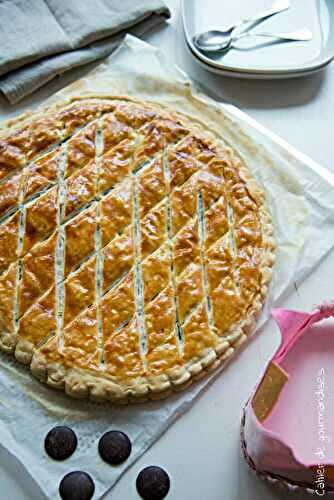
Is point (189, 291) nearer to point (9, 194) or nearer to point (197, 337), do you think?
point (197, 337)

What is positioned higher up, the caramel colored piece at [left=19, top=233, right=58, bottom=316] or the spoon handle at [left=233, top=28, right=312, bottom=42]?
the caramel colored piece at [left=19, top=233, right=58, bottom=316]

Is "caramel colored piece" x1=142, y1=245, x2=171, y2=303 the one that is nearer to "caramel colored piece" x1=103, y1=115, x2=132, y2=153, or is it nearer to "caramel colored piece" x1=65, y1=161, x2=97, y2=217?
"caramel colored piece" x1=65, y1=161, x2=97, y2=217

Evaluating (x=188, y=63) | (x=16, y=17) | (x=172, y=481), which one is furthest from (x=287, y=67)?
(x=172, y=481)

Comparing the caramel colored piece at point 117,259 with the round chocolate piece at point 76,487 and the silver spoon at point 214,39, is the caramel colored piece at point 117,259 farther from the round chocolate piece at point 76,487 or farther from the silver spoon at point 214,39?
the silver spoon at point 214,39

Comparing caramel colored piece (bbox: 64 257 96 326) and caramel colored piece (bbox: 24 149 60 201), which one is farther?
caramel colored piece (bbox: 24 149 60 201)

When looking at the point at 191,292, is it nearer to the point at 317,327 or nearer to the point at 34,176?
the point at 317,327

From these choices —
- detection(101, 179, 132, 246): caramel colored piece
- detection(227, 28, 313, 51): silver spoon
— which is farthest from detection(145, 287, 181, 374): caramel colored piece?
detection(227, 28, 313, 51): silver spoon
